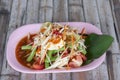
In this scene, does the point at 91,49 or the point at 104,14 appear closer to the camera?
the point at 91,49

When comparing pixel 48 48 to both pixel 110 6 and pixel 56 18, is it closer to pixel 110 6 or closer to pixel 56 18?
pixel 56 18

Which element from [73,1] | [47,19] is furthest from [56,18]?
[73,1]

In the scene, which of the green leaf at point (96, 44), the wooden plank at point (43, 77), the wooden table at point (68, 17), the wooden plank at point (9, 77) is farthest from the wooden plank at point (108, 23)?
the wooden plank at point (9, 77)

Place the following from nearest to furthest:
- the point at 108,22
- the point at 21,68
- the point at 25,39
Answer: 1. the point at 21,68
2. the point at 25,39
3. the point at 108,22

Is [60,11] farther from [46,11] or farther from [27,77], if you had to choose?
[27,77]

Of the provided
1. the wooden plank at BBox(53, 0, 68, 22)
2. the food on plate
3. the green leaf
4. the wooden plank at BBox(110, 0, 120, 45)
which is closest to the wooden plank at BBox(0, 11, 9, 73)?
the food on plate

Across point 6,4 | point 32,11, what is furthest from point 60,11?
point 6,4

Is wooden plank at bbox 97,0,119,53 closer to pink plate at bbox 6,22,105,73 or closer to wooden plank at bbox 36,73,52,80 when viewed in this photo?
pink plate at bbox 6,22,105,73
